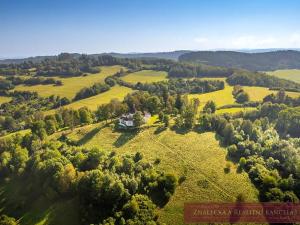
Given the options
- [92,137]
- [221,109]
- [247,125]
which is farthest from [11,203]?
[221,109]

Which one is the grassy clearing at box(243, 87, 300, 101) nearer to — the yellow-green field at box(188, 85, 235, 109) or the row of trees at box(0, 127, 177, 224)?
A: the yellow-green field at box(188, 85, 235, 109)

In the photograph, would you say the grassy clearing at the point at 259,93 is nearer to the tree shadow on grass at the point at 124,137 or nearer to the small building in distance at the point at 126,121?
the small building in distance at the point at 126,121

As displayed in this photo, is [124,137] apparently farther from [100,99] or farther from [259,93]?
[259,93]

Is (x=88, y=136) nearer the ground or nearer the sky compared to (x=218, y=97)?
nearer the sky

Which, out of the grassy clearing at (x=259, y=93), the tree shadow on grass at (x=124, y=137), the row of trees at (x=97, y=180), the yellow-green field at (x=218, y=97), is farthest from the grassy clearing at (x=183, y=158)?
the grassy clearing at (x=259, y=93)

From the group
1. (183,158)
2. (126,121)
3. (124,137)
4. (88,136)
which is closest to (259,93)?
(126,121)

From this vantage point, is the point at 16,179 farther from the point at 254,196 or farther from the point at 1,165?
the point at 254,196

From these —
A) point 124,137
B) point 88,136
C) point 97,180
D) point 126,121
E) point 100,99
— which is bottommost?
point 100,99
